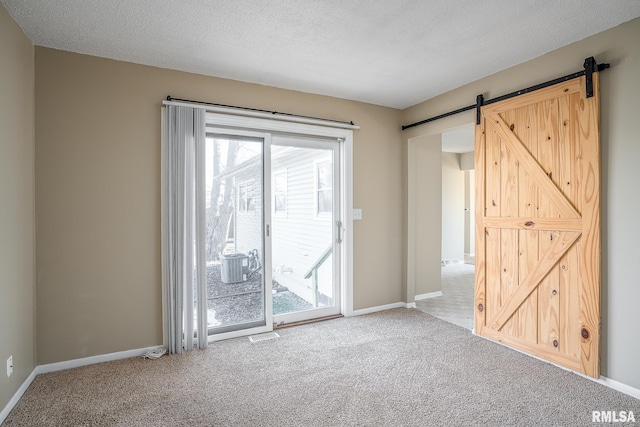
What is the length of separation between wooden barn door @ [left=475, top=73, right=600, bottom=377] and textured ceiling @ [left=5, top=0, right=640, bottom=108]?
1.66ft

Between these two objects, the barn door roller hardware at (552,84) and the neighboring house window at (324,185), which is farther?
the neighboring house window at (324,185)

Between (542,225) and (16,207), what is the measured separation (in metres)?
4.09

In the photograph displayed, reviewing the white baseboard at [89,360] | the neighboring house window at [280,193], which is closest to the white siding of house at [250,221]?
the neighboring house window at [280,193]

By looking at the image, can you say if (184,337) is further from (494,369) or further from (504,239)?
(504,239)

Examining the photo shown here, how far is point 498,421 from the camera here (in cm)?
203

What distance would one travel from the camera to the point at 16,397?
2.25 metres

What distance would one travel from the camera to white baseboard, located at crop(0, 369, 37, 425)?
2.08m

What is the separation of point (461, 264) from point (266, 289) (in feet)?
18.8

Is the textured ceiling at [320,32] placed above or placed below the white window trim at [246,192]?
above

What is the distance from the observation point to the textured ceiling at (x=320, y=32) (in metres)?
2.16

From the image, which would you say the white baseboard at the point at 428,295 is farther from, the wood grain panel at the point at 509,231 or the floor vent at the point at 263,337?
the floor vent at the point at 263,337

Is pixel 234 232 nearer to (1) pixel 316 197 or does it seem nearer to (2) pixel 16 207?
(1) pixel 316 197

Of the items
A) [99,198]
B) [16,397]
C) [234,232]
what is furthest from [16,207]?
[234,232]

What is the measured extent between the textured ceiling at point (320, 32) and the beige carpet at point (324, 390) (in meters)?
2.63
